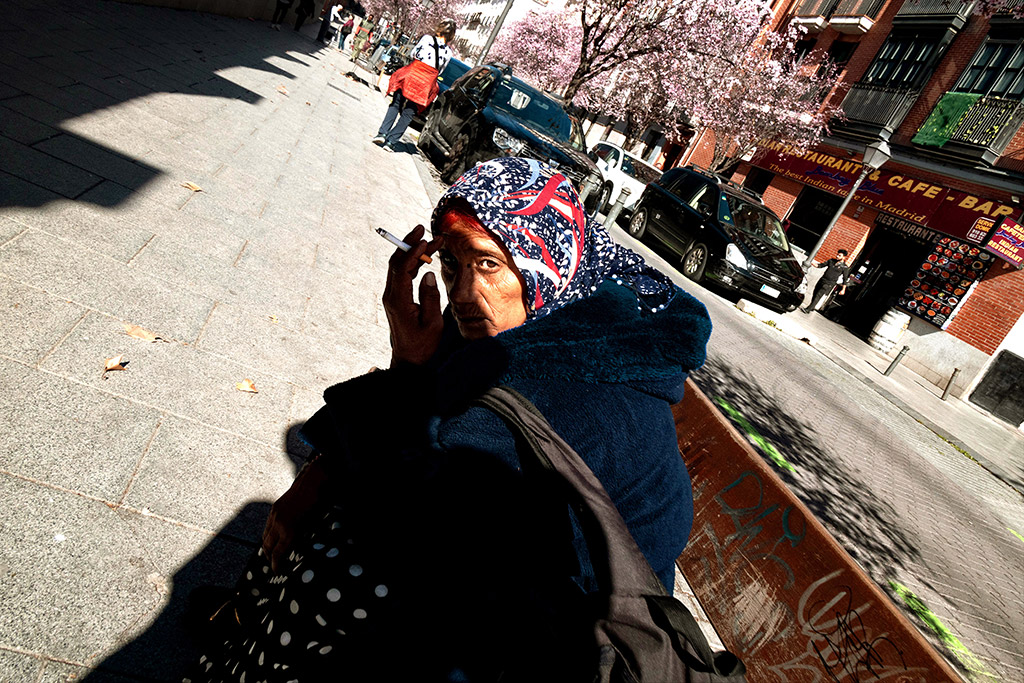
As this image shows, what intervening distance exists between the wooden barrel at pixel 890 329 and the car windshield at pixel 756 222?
6.28 metres

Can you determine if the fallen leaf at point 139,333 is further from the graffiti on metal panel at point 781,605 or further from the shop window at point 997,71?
the shop window at point 997,71

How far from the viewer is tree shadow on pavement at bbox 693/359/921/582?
5355 millimetres

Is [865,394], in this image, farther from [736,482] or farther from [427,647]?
Answer: [427,647]

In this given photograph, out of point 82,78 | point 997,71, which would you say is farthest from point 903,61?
point 82,78

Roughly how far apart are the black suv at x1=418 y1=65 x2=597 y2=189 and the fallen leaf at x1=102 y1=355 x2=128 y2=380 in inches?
297

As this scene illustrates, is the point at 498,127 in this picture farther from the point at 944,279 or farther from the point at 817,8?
the point at 817,8

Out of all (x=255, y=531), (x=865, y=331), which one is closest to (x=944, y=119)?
(x=865, y=331)

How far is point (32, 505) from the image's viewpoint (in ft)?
7.04

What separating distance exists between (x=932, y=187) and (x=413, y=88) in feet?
55.9

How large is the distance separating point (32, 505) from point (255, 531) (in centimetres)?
75

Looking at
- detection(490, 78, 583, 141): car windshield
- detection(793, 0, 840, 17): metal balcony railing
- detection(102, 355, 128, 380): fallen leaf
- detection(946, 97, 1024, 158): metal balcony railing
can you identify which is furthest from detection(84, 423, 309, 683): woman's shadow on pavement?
detection(793, 0, 840, 17): metal balcony railing

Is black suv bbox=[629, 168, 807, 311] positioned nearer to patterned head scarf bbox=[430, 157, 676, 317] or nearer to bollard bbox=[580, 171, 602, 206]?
bollard bbox=[580, 171, 602, 206]

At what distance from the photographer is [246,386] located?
10.8ft

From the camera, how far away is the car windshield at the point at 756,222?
13.7 meters
